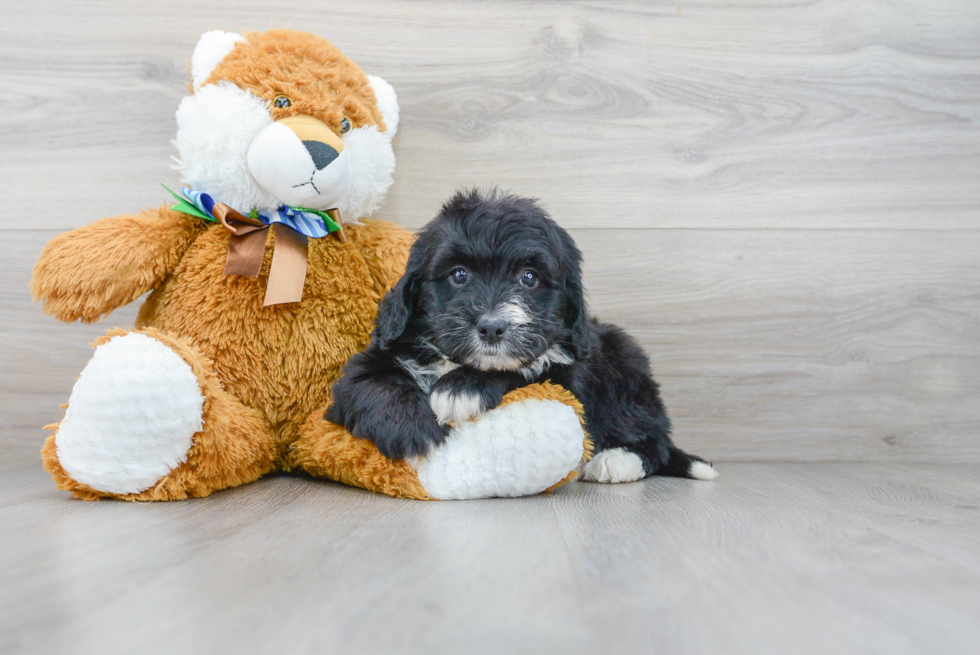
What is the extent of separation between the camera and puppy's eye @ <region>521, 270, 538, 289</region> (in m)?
1.41

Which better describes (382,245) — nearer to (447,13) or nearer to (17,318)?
(447,13)

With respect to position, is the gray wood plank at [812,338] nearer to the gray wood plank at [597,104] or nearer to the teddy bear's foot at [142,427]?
the gray wood plank at [597,104]

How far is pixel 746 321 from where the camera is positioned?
2.15m

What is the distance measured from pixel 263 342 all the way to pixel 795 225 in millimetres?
1614

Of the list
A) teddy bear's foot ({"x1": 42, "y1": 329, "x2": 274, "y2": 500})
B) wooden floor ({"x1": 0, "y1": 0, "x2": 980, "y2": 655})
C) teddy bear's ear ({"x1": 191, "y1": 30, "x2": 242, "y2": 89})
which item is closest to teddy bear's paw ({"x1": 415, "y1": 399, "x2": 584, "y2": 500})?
teddy bear's foot ({"x1": 42, "y1": 329, "x2": 274, "y2": 500})

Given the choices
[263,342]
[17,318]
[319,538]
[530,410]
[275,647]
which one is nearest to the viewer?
[275,647]

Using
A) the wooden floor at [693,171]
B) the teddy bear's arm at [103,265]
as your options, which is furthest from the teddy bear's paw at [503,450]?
the teddy bear's arm at [103,265]

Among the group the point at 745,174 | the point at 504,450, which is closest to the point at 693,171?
the point at 745,174

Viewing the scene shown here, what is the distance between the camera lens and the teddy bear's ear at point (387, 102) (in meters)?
1.85

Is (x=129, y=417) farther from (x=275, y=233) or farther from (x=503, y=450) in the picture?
(x=503, y=450)

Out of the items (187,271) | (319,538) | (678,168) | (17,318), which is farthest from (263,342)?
(678,168)

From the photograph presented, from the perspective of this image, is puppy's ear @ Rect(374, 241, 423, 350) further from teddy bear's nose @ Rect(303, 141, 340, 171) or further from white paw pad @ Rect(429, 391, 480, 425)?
teddy bear's nose @ Rect(303, 141, 340, 171)

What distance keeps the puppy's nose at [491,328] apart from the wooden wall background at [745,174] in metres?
0.88

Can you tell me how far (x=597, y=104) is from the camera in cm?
213
